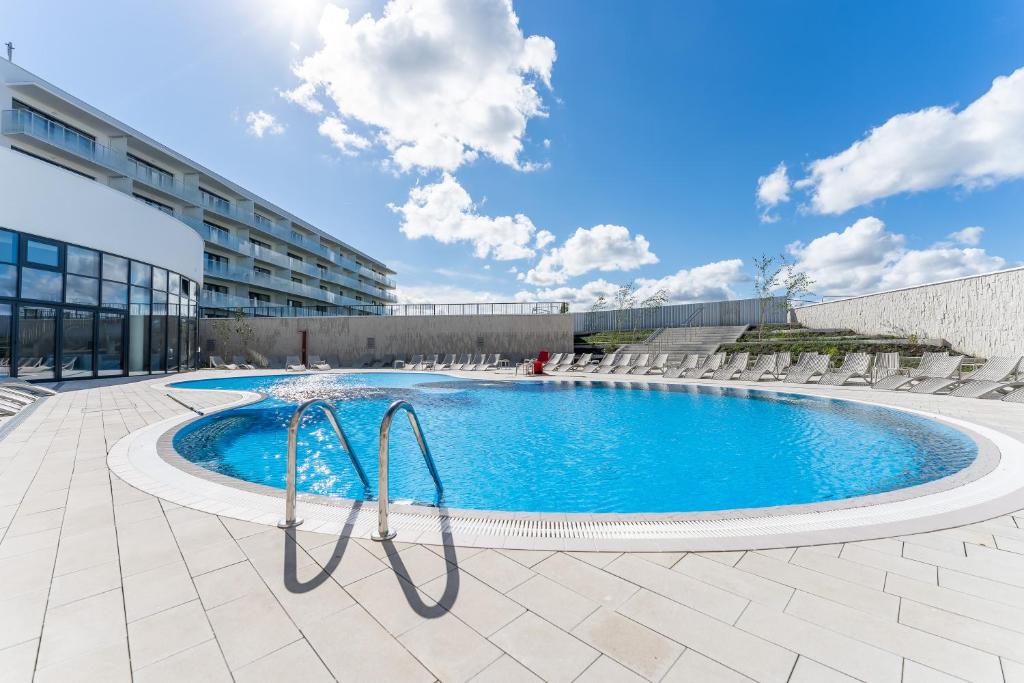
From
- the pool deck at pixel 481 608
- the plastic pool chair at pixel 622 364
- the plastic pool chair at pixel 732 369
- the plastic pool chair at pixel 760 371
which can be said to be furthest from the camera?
the plastic pool chair at pixel 622 364

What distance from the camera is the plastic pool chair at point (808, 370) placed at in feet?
44.5

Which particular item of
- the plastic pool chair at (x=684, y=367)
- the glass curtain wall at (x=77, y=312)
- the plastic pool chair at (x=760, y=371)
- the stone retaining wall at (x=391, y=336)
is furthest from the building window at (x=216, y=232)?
the plastic pool chair at (x=760, y=371)

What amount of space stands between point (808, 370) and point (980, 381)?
13.9 feet

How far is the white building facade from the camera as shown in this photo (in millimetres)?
18875

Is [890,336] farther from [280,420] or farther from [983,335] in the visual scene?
[280,420]

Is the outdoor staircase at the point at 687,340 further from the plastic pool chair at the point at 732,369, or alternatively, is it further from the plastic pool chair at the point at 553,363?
the plastic pool chair at the point at 732,369

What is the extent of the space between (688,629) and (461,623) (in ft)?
3.43

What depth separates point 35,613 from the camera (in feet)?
6.62

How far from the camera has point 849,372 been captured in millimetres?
12906

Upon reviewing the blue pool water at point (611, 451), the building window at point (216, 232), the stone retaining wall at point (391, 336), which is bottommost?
the blue pool water at point (611, 451)

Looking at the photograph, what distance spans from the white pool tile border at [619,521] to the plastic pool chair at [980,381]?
8228 millimetres

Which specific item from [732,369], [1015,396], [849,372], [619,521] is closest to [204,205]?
[732,369]

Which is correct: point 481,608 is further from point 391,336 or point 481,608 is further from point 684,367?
point 391,336

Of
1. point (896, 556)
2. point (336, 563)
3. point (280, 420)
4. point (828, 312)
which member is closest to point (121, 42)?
point (280, 420)
